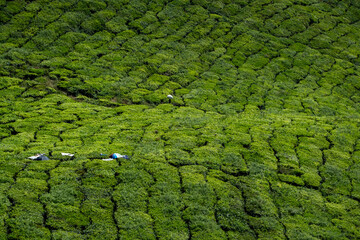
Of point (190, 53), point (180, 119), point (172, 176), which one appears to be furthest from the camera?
point (190, 53)

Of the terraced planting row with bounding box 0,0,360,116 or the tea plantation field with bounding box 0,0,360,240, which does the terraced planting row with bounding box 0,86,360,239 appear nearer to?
the tea plantation field with bounding box 0,0,360,240

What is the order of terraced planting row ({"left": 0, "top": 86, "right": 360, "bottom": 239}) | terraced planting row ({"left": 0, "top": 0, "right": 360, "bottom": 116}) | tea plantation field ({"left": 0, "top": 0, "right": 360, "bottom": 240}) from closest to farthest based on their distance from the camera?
1. terraced planting row ({"left": 0, "top": 86, "right": 360, "bottom": 239})
2. tea plantation field ({"left": 0, "top": 0, "right": 360, "bottom": 240})
3. terraced planting row ({"left": 0, "top": 0, "right": 360, "bottom": 116})

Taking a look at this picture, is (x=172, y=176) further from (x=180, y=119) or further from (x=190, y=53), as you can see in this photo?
(x=190, y=53)

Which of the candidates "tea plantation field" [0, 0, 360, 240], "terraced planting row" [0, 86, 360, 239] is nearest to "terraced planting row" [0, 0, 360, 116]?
"tea plantation field" [0, 0, 360, 240]

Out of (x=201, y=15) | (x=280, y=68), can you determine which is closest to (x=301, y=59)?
(x=280, y=68)

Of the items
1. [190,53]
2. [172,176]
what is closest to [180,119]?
[172,176]

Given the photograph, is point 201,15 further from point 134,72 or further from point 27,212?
point 27,212

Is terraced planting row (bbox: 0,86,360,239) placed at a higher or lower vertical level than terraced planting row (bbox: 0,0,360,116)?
lower

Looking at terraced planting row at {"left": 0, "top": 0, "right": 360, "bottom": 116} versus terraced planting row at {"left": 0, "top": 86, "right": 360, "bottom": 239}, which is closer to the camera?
terraced planting row at {"left": 0, "top": 86, "right": 360, "bottom": 239}
